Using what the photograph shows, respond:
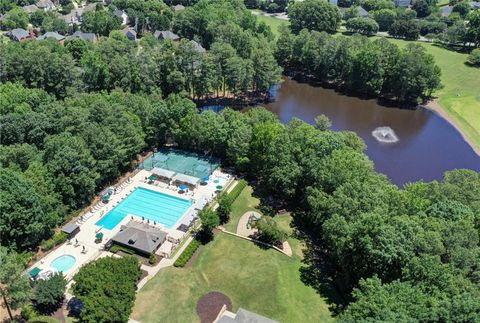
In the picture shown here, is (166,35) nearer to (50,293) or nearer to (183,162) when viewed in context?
(183,162)

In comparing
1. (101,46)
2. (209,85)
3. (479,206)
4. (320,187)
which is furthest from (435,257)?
(101,46)

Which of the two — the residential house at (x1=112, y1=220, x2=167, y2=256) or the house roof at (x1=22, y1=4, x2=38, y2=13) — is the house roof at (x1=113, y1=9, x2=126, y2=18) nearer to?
the house roof at (x1=22, y1=4, x2=38, y2=13)

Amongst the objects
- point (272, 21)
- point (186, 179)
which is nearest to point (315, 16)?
point (272, 21)

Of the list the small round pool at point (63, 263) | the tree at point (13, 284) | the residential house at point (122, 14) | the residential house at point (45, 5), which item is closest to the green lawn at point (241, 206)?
the small round pool at point (63, 263)

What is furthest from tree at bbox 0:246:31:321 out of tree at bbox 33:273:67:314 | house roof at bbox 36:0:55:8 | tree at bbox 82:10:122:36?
house roof at bbox 36:0:55:8

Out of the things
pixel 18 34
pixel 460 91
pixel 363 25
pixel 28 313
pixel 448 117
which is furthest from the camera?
pixel 363 25
